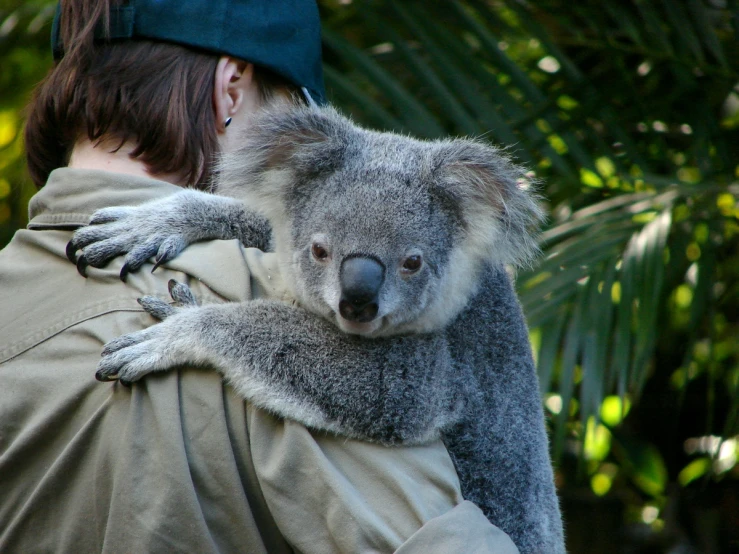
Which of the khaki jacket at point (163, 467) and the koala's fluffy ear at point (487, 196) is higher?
the koala's fluffy ear at point (487, 196)

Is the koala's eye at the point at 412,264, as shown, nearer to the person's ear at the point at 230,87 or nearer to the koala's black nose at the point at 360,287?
the koala's black nose at the point at 360,287

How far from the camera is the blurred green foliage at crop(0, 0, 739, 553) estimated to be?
2.66m

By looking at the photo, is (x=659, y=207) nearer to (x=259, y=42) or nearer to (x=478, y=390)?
(x=478, y=390)

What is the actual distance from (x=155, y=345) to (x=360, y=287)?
1.36 ft

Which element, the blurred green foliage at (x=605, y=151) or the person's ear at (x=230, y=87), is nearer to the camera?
the person's ear at (x=230, y=87)

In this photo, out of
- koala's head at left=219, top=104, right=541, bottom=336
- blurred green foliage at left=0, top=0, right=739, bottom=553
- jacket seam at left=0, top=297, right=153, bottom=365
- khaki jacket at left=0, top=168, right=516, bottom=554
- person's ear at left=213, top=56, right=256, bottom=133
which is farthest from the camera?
blurred green foliage at left=0, top=0, right=739, bottom=553

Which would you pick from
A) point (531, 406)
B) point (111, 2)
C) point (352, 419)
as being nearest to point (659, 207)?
point (531, 406)

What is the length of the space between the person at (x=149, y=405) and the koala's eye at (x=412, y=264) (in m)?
0.30

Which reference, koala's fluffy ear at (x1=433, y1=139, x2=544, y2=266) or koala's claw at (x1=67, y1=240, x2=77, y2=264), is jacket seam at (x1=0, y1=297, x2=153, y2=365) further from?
koala's fluffy ear at (x1=433, y1=139, x2=544, y2=266)

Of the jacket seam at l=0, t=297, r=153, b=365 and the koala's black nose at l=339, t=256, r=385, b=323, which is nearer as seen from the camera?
the jacket seam at l=0, t=297, r=153, b=365

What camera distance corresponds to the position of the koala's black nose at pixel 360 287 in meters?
1.54

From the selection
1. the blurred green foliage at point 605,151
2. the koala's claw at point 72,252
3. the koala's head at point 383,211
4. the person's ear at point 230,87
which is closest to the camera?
the koala's claw at point 72,252

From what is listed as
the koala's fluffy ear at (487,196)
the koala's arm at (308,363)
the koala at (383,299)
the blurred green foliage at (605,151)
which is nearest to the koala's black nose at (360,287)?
the koala at (383,299)

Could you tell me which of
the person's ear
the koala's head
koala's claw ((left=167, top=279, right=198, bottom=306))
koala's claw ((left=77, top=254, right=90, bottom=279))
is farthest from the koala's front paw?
the person's ear
